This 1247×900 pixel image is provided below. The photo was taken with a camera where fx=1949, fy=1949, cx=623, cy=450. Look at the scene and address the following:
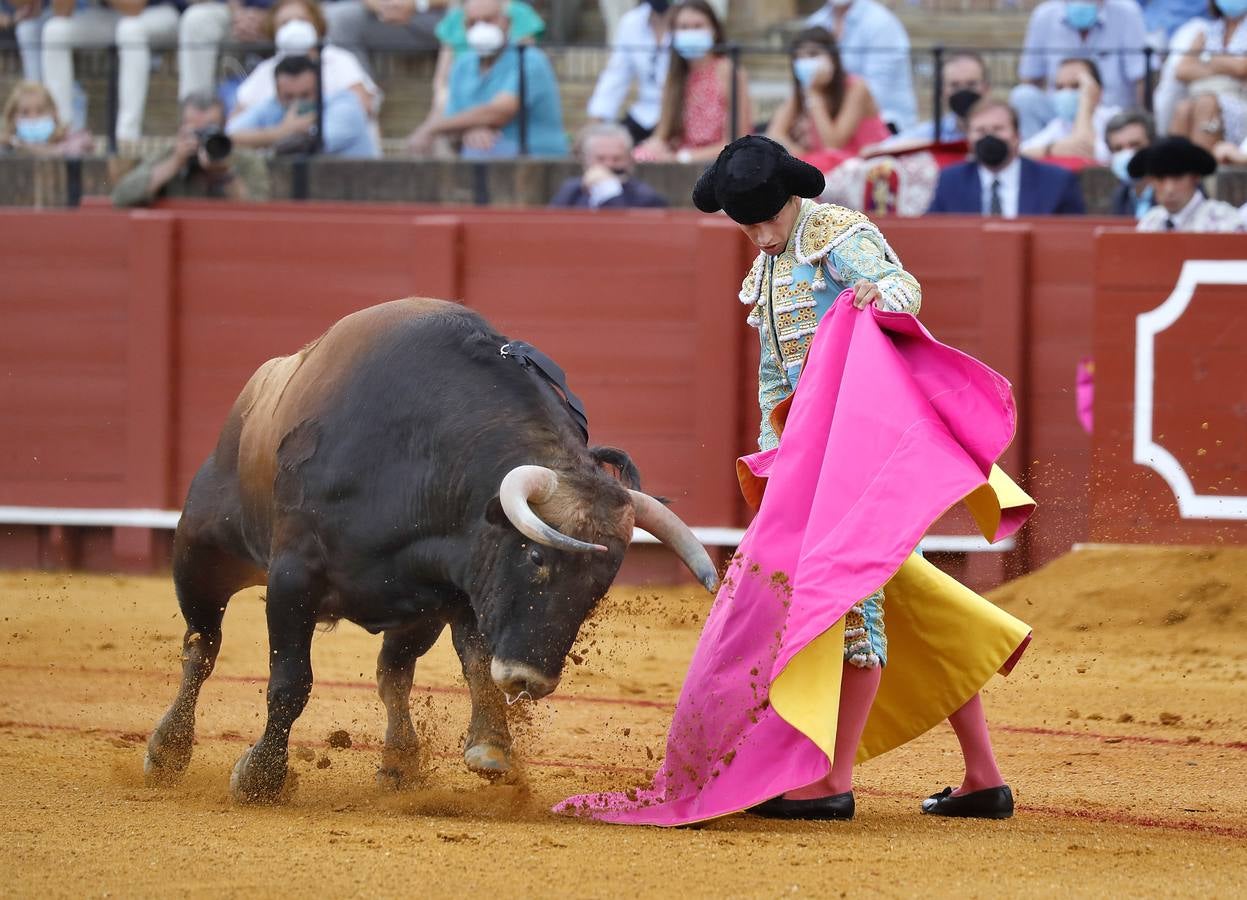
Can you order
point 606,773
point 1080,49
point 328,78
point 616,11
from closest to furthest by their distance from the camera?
1. point 606,773
2. point 1080,49
3. point 328,78
4. point 616,11

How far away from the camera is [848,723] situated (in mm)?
3660

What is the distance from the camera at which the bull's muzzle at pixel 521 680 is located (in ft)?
11.5

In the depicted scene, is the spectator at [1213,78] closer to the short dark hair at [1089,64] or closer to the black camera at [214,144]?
the short dark hair at [1089,64]

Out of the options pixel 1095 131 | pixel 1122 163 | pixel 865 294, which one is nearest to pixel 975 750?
pixel 865 294

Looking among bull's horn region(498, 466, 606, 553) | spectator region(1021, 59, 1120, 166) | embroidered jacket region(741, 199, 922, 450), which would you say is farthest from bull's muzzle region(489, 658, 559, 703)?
spectator region(1021, 59, 1120, 166)

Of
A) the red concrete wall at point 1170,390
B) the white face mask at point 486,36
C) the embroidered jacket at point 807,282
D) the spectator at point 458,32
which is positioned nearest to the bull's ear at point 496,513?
the embroidered jacket at point 807,282

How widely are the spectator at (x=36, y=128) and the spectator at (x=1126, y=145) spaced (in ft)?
16.4

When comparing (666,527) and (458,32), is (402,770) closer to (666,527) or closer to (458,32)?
(666,527)

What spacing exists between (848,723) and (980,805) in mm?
348

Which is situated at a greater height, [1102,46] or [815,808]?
[1102,46]

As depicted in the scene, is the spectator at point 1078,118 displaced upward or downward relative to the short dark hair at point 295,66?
downward

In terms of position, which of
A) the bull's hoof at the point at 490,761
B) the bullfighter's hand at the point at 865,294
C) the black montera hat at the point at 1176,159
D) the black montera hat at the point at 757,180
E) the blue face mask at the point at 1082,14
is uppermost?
the blue face mask at the point at 1082,14

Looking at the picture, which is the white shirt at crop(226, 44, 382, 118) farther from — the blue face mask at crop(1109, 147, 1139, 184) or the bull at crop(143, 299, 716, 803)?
the bull at crop(143, 299, 716, 803)

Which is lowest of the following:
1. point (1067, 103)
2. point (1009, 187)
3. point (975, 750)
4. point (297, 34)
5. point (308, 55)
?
point (975, 750)
